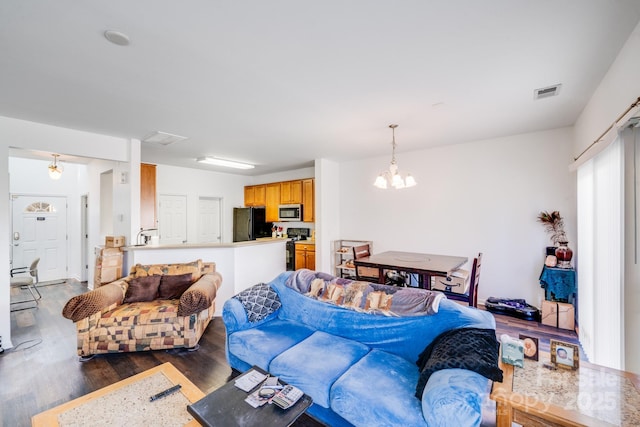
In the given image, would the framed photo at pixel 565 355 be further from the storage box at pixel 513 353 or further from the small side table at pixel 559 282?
the small side table at pixel 559 282

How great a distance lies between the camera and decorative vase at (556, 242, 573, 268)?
322cm

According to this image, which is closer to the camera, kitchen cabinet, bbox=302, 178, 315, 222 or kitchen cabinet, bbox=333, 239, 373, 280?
kitchen cabinet, bbox=333, 239, 373, 280

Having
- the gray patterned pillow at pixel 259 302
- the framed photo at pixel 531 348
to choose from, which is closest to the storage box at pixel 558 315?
the framed photo at pixel 531 348

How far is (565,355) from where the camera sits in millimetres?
1458

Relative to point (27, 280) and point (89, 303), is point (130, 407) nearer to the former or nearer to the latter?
point (89, 303)

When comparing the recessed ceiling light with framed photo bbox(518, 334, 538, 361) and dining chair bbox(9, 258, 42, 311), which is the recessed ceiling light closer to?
framed photo bbox(518, 334, 538, 361)

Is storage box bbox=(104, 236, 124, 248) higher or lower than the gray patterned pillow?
higher

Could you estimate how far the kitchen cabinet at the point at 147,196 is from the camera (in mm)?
4609

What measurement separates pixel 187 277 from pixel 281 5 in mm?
2999

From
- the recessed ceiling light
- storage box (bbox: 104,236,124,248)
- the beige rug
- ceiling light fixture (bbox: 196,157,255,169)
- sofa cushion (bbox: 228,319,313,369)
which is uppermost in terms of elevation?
the recessed ceiling light

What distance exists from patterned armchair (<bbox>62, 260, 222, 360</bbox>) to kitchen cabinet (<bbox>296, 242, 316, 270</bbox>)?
8.83 ft

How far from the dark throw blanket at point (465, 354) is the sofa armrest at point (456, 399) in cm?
5

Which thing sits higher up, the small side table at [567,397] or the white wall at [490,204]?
the white wall at [490,204]

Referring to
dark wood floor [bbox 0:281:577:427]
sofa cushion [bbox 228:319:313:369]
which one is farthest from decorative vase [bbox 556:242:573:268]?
sofa cushion [bbox 228:319:313:369]
